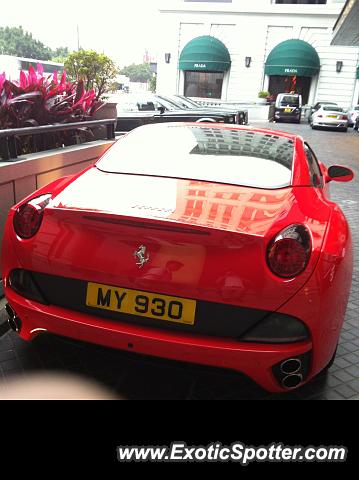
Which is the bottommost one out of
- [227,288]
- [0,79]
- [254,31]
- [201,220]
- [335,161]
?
[335,161]

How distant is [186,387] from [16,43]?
3707 inches

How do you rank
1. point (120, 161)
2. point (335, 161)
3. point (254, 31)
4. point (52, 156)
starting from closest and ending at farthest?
point (120, 161) < point (52, 156) < point (335, 161) < point (254, 31)

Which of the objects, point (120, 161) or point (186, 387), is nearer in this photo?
point (186, 387)

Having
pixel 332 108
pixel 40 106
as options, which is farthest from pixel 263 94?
pixel 40 106

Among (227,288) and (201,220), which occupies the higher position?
(201,220)

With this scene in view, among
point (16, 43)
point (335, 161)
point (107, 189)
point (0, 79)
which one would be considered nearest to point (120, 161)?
point (107, 189)

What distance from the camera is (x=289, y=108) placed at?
28.2m

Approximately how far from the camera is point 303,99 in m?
34.3

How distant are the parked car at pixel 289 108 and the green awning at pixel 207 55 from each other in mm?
6441

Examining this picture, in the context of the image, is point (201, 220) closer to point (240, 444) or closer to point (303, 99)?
point (240, 444)

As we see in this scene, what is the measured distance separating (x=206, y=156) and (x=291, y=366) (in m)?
1.45

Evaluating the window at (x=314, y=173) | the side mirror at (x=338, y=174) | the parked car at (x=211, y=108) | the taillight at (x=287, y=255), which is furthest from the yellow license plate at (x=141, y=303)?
the parked car at (x=211, y=108)

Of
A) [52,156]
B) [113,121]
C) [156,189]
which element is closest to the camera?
[156,189]

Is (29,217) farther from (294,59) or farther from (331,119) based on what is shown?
(294,59)
